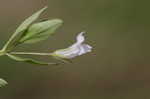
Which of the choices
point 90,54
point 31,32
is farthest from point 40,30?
point 90,54

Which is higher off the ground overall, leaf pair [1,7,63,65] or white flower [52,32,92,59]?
leaf pair [1,7,63,65]

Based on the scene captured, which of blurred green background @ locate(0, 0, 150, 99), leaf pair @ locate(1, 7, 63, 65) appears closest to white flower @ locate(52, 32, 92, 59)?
leaf pair @ locate(1, 7, 63, 65)

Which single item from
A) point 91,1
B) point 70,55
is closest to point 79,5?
point 91,1

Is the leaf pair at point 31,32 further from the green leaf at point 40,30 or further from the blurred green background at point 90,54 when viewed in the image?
the blurred green background at point 90,54

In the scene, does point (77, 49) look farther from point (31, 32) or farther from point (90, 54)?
point (90, 54)

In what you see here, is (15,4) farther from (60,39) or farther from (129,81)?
(129,81)

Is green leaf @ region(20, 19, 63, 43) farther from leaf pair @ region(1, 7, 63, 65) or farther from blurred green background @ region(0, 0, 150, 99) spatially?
blurred green background @ region(0, 0, 150, 99)

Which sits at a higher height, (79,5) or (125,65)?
(79,5)
